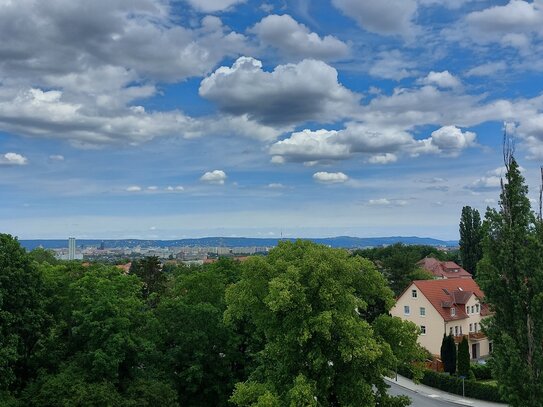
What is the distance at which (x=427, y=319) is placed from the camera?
5831cm

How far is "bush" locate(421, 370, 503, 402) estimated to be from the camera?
42188mm

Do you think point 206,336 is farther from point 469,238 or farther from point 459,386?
point 469,238

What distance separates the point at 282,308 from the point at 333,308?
230 cm

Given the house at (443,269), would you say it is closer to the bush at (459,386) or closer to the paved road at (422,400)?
the bush at (459,386)

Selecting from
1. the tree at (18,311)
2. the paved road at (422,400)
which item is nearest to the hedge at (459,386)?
the paved road at (422,400)

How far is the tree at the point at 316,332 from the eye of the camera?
21.5 meters

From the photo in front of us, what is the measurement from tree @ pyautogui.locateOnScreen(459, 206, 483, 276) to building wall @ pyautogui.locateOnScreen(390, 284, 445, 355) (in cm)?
3495

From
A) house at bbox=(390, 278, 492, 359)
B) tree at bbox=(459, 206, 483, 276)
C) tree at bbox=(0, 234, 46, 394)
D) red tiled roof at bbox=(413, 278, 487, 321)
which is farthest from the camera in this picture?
tree at bbox=(459, 206, 483, 276)

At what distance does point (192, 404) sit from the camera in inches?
1272

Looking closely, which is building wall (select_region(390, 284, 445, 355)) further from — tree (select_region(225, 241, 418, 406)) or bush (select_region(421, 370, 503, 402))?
tree (select_region(225, 241, 418, 406))

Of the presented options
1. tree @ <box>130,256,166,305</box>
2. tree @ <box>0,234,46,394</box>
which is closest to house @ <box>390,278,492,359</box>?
tree @ <box>130,256,166,305</box>

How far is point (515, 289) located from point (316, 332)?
816cm

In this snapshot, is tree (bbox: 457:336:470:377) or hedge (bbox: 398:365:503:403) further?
tree (bbox: 457:336:470:377)

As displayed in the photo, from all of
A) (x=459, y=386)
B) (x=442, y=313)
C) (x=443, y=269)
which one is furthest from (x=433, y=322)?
(x=443, y=269)
